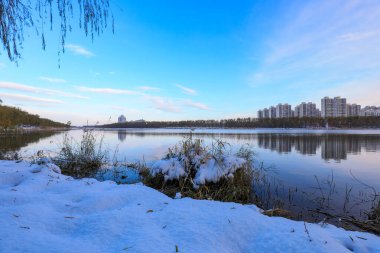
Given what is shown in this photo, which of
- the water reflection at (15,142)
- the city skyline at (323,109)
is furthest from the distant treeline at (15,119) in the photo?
the city skyline at (323,109)

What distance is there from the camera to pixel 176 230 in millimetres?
2285

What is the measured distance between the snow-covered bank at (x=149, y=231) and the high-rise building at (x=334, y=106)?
169 meters

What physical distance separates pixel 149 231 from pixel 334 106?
6828 inches

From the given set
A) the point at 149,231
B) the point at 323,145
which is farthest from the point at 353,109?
the point at 149,231

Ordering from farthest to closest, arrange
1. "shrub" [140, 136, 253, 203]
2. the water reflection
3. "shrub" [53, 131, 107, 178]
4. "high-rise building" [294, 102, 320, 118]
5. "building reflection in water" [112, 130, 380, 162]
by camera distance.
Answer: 1. "high-rise building" [294, 102, 320, 118]
2. the water reflection
3. "building reflection in water" [112, 130, 380, 162]
4. "shrub" [53, 131, 107, 178]
5. "shrub" [140, 136, 253, 203]

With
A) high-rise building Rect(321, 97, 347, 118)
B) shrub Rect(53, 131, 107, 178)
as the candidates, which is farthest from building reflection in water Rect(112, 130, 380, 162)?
high-rise building Rect(321, 97, 347, 118)

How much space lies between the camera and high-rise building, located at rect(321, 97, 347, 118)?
150 metres

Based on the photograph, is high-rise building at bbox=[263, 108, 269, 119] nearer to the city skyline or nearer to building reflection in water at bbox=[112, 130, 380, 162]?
the city skyline

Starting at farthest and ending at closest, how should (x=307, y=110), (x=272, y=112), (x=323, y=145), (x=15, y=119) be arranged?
(x=272, y=112)
(x=307, y=110)
(x=15, y=119)
(x=323, y=145)

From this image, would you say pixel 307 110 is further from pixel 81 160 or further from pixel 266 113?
pixel 81 160

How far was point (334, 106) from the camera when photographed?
150 meters

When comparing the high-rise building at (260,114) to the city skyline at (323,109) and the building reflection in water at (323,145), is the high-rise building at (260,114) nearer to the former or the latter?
the city skyline at (323,109)

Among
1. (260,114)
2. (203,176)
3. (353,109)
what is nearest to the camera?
(203,176)

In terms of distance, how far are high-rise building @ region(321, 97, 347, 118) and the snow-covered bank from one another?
16939 centimetres
